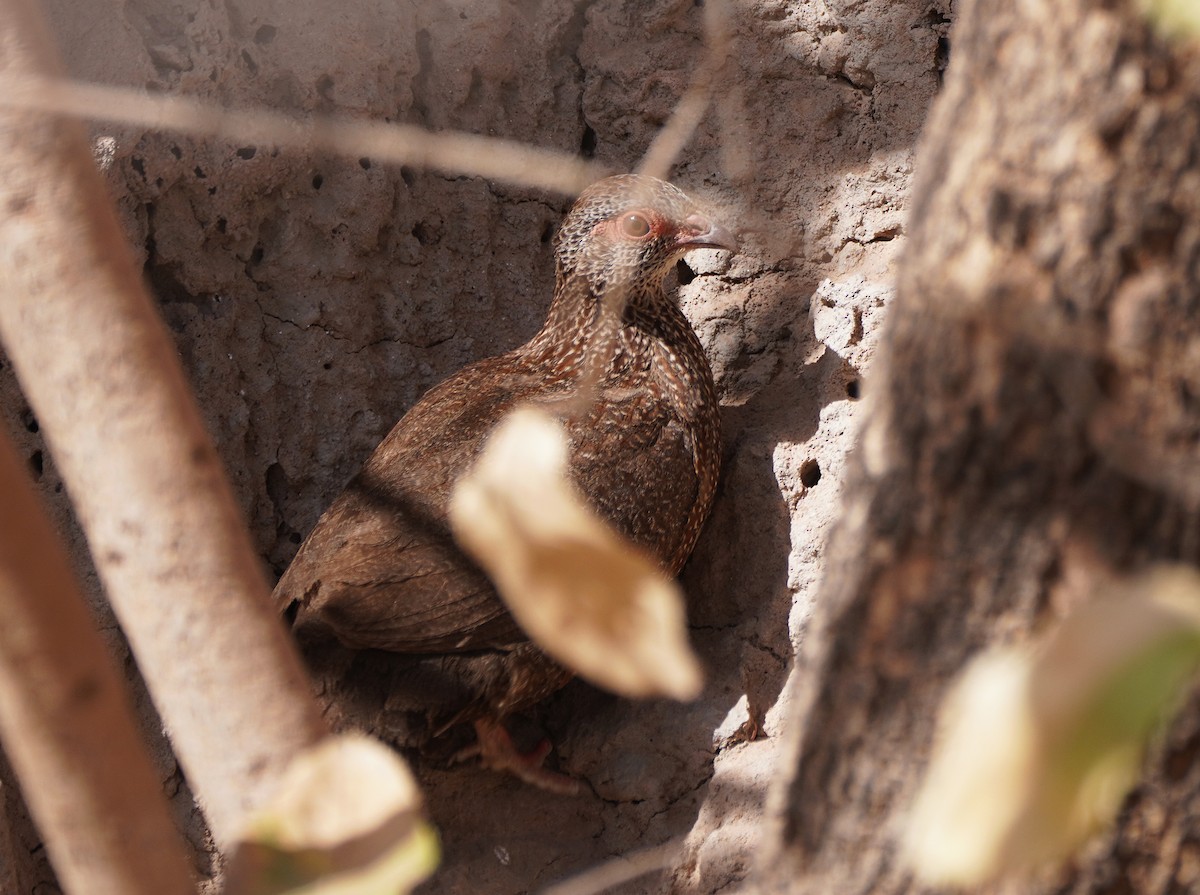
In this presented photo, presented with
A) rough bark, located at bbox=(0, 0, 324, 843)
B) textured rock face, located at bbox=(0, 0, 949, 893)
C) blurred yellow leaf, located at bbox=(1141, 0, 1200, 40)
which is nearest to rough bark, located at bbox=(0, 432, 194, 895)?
rough bark, located at bbox=(0, 0, 324, 843)

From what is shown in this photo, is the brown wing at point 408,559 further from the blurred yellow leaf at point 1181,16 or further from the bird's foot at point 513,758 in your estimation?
the blurred yellow leaf at point 1181,16

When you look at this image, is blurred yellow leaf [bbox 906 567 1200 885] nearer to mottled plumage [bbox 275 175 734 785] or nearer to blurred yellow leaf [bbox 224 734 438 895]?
blurred yellow leaf [bbox 224 734 438 895]

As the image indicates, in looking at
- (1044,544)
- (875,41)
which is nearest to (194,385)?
(875,41)

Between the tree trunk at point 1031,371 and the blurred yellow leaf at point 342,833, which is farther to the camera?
the tree trunk at point 1031,371

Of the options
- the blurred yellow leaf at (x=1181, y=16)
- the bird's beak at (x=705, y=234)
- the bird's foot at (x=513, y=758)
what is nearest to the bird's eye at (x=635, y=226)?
the bird's beak at (x=705, y=234)

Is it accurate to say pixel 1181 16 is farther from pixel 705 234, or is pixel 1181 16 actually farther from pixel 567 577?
pixel 705 234

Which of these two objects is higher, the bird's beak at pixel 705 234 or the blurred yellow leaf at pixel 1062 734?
the bird's beak at pixel 705 234
